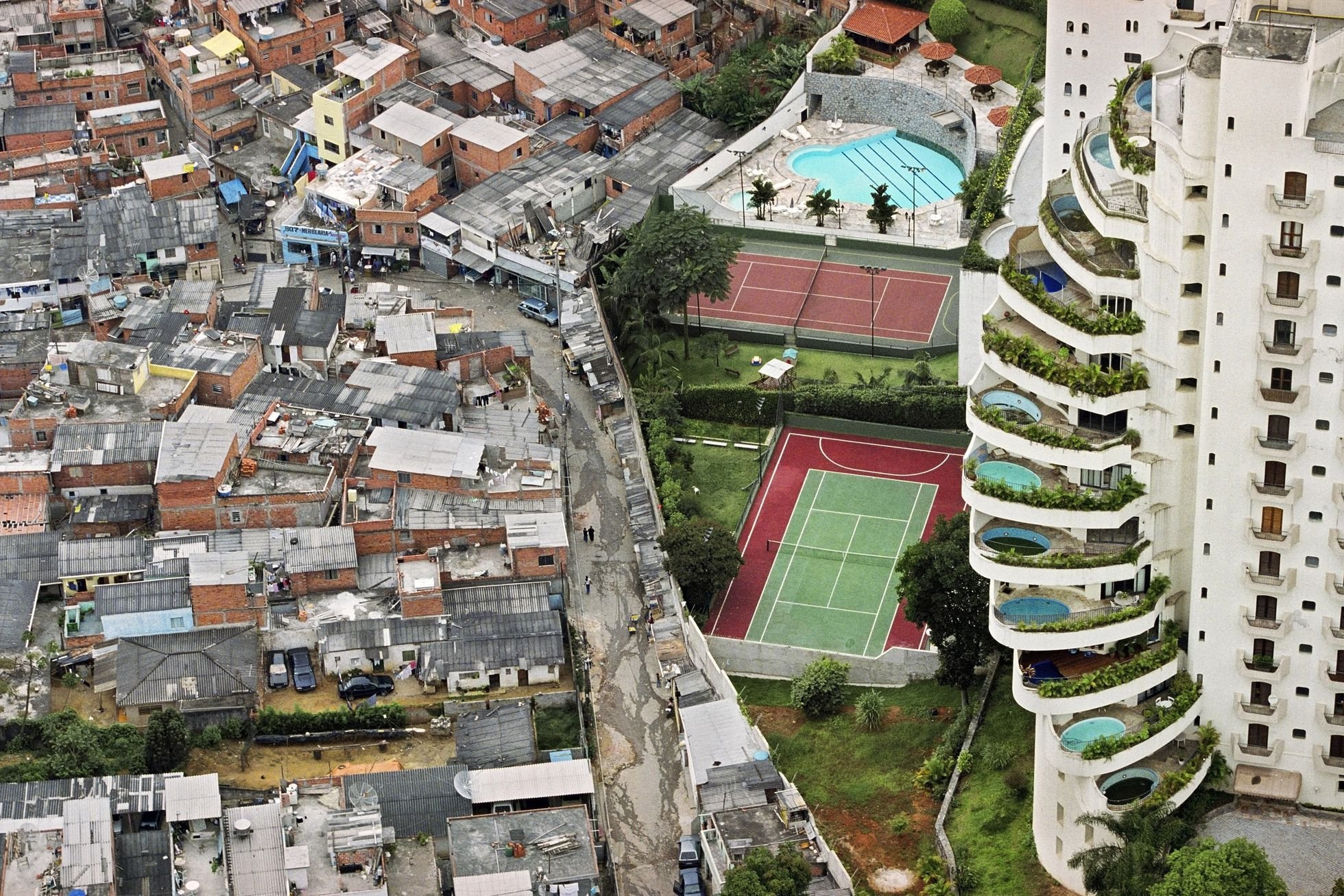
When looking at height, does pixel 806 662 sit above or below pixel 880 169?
below

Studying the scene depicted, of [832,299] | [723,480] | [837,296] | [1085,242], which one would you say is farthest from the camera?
[837,296]

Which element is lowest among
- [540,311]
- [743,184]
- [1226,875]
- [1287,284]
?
[540,311]

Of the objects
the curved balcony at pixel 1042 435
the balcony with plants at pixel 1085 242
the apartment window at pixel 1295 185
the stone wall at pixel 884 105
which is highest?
the apartment window at pixel 1295 185

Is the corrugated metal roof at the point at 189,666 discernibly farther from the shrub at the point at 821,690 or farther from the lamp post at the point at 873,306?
the lamp post at the point at 873,306

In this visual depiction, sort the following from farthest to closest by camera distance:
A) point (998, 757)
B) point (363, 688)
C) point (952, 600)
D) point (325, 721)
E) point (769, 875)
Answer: point (363, 688) < point (325, 721) < point (952, 600) < point (998, 757) < point (769, 875)

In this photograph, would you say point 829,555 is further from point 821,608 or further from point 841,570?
point 821,608

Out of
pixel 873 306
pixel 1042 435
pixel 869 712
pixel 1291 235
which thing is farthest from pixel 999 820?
pixel 873 306

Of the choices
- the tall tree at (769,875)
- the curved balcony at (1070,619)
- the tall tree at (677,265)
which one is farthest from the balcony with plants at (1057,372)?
the tall tree at (677,265)
